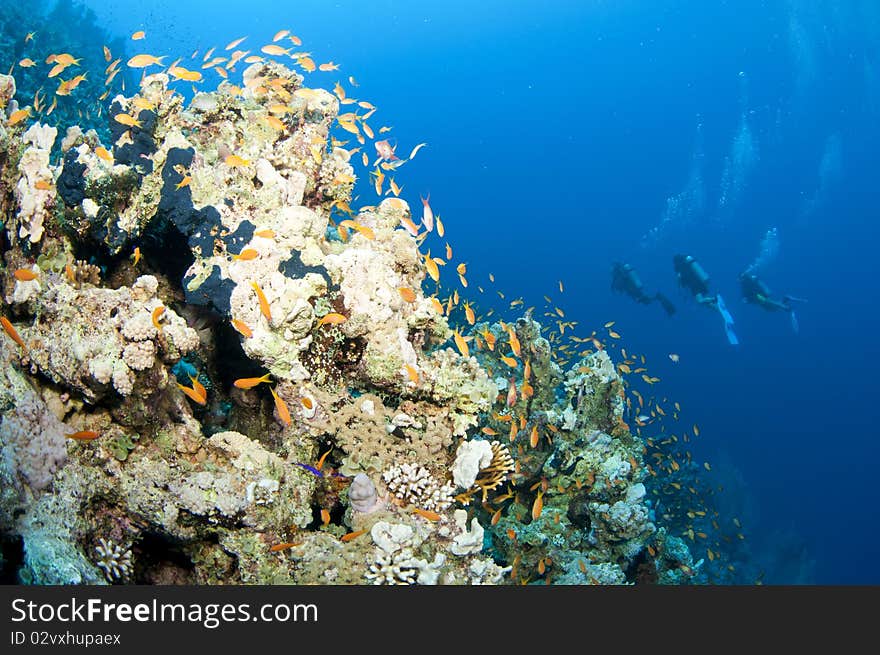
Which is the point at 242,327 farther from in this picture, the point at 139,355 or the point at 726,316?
the point at 726,316

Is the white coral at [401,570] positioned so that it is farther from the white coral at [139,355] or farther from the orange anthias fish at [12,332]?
the orange anthias fish at [12,332]

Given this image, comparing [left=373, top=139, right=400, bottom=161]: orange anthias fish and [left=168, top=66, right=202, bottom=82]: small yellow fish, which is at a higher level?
[left=168, top=66, right=202, bottom=82]: small yellow fish

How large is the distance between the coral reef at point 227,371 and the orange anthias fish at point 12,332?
0.02 meters

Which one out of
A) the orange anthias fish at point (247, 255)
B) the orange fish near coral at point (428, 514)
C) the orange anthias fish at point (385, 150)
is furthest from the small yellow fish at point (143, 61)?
the orange fish near coral at point (428, 514)

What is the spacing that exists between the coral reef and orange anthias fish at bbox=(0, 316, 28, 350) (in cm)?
2

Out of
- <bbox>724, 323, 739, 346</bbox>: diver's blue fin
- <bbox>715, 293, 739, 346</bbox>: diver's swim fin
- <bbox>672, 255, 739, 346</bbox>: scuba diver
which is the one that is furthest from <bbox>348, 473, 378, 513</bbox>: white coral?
<bbox>724, 323, 739, 346</bbox>: diver's blue fin

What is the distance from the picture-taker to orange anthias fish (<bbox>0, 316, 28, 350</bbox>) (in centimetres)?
343

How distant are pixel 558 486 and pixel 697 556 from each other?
54.9 feet

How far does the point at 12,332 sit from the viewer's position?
345 cm

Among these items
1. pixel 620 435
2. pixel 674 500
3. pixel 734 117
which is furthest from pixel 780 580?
pixel 734 117

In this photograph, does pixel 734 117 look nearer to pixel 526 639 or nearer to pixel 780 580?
pixel 780 580

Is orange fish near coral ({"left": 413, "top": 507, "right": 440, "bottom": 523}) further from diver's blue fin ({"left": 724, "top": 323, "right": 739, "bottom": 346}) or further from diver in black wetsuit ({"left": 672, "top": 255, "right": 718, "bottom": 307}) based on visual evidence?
diver's blue fin ({"left": 724, "top": 323, "right": 739, "bottom": 346})

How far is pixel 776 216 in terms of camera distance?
97750 mm

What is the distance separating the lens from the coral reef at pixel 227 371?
11.3 ft
